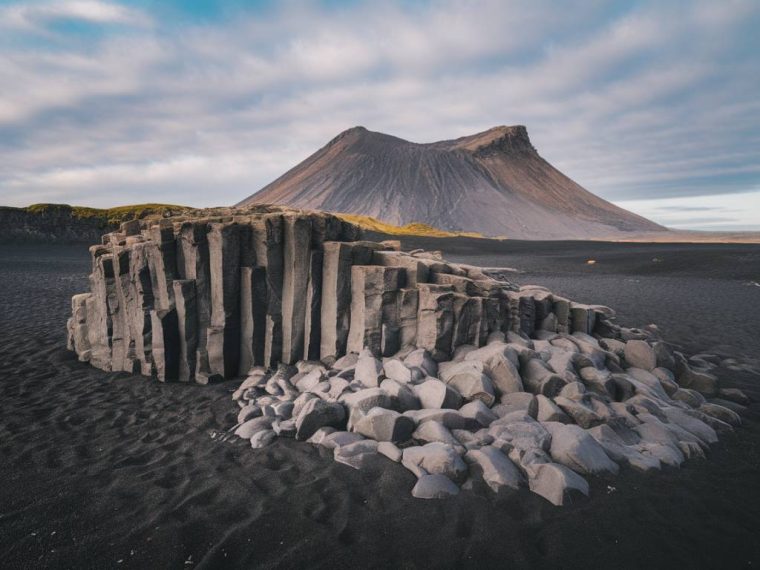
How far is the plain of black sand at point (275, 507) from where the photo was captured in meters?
3.98

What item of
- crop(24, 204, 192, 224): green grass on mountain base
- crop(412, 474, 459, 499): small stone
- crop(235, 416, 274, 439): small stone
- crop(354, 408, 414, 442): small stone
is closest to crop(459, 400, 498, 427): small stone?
crop(354, 408, 414, 442): small stone

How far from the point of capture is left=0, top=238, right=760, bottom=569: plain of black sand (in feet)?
13.0

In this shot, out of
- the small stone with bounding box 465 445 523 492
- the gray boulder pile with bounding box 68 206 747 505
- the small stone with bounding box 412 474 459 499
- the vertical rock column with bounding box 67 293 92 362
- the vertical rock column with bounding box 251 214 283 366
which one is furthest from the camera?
the vertical rock column with bounding box 67 293 92 362

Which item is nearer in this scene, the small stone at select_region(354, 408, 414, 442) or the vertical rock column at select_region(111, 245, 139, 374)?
the small stone at select_region(354, 408, 414, 442)

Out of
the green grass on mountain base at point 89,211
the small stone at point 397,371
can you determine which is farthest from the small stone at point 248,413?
the green grass on mountain base at point 89,211

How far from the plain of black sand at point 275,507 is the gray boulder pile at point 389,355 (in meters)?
0.36

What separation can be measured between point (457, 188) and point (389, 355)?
455ft

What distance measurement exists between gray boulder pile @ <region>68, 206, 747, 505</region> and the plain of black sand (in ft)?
1.20

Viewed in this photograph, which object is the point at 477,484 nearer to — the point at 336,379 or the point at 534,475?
the point at 534,475

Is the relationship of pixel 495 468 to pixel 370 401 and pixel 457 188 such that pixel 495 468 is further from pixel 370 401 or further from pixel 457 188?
pixel 457 188

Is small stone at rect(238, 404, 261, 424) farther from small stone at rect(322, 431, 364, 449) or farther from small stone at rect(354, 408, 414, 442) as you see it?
small stone at rect(354, 408, 414, 442)

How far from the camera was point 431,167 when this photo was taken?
494 ft

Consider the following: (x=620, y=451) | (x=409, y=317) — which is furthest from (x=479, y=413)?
A: (x=409, y=317)

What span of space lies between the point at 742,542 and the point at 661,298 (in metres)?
17.6
